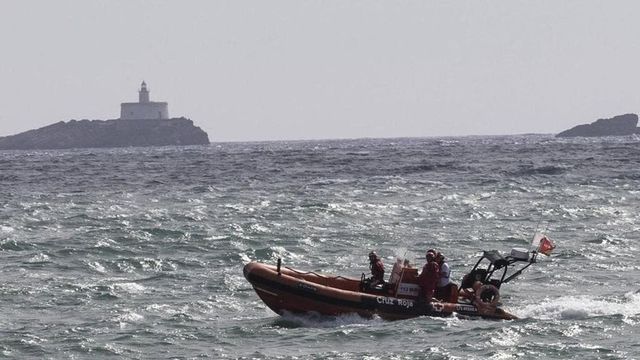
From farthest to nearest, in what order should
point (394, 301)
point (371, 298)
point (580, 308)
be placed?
1. point (580, 308)
2. point (394, 301)
3. point (371, 298)

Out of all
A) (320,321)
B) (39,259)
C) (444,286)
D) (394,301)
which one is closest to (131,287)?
(39,259)

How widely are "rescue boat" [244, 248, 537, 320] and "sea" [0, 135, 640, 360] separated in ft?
1.08

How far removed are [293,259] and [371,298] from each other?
8326 mm

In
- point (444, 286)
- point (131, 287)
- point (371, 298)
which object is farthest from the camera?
point (131, 287)

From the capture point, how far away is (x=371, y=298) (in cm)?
2127

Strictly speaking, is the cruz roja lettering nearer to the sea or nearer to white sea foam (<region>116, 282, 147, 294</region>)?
the sea

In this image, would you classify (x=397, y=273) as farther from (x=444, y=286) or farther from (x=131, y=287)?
(x=131, y=287)

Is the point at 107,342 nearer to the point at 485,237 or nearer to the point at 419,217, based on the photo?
the point at 485,237

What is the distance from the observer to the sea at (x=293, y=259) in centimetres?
1912

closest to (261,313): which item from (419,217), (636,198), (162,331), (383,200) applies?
(162,331)

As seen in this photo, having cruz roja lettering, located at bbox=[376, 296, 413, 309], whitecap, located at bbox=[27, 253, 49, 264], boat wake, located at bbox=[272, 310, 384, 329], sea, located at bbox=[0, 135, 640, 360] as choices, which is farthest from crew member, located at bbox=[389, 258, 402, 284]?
whitecap, located at bbox=[27, 253, 49, 264]

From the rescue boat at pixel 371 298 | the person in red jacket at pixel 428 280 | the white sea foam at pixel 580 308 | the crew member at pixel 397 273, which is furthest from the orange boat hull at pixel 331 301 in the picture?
the white sea foam at pixel 580 308

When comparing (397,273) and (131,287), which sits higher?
(397,273)

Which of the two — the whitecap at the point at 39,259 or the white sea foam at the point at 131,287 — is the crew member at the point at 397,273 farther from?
the whitecap at the point at 39,259
